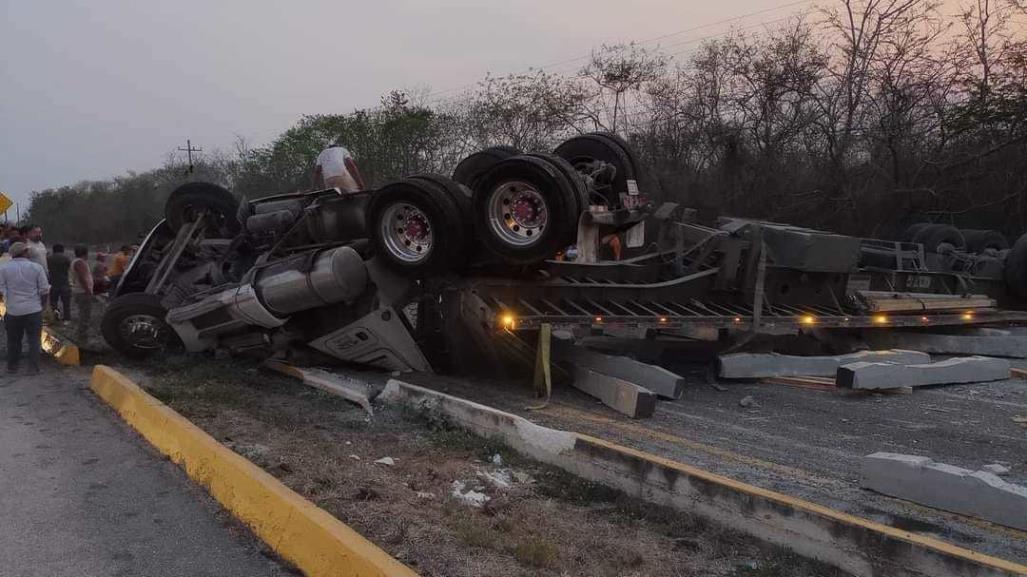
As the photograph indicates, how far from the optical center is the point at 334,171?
936 cm

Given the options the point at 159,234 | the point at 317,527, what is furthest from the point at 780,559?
Result: the point at 159,234

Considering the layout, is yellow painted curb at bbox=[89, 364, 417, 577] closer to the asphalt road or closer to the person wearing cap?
the asphalt road

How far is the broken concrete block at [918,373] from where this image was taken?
7.40 m

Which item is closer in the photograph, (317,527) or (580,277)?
(317,527)

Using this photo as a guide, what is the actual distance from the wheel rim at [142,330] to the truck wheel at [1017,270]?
12.1 metres

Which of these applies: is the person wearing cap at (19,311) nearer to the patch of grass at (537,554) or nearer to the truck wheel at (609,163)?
the truck wheel at (609,163)

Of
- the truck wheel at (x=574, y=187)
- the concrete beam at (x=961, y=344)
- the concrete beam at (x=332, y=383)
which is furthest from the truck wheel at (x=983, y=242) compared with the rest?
the concrete beam at (x=332, y=383)

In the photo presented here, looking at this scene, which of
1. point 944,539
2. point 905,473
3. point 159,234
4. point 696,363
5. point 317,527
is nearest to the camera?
point 317,527

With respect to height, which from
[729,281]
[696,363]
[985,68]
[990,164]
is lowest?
[696,363]

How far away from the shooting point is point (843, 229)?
64.3 feet

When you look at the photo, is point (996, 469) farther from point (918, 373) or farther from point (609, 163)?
point (609, 163)

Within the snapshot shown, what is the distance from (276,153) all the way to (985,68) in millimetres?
31738

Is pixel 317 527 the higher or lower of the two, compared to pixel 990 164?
lower

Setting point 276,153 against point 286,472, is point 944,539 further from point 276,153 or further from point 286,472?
point 276,153
